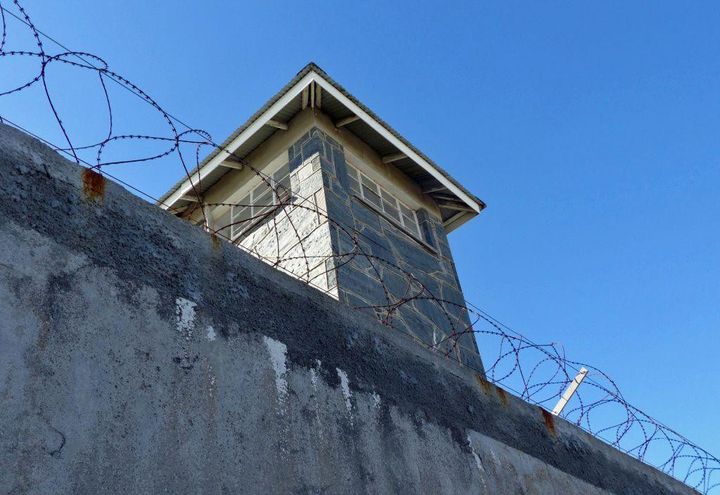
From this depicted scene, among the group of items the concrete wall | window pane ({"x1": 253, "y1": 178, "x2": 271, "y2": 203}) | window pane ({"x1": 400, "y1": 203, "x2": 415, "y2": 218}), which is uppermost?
window pane ({"x1": 253, "y1": 178, "x2": 271, "y2": 203})

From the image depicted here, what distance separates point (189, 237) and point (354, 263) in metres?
3.37

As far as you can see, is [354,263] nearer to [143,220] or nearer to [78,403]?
[143,220]

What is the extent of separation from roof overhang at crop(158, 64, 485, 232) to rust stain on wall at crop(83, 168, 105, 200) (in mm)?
4541

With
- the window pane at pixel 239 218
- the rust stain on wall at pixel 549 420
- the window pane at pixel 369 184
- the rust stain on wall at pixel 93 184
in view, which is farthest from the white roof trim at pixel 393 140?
the rust stain on wall at pixel 93 184

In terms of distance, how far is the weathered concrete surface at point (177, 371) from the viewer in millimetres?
2031

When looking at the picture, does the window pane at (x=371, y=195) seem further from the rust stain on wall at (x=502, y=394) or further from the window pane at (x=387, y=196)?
the rust stain on wall at (x=502, y=394)

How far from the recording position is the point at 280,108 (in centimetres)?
757

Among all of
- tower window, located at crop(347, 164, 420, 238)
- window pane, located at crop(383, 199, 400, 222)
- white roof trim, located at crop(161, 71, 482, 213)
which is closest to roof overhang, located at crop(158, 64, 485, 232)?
white roof trim, located at crop(161, 71, 482, 213)

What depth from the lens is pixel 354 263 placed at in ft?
20.1

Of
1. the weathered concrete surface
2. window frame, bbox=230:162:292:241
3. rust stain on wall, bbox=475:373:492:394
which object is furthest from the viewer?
window frame, bbox=230:162:292:241

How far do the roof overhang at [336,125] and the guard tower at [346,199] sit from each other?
1cm

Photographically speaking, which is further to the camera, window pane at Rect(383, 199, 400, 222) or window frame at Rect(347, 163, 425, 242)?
window pane at Rect(383, 199, 400, 222)

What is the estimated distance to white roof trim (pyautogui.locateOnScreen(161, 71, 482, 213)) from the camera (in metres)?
7.45

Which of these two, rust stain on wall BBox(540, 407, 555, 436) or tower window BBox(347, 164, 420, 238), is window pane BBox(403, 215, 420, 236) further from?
rust stain on wall BBox(540, 407, 555, 436)
